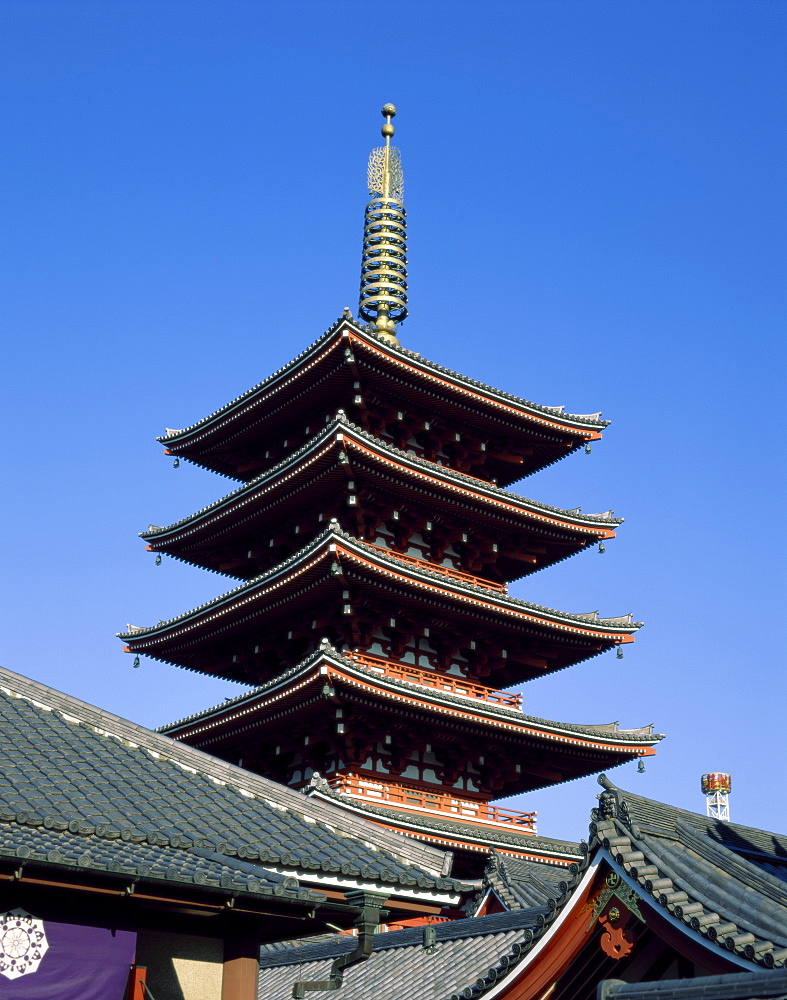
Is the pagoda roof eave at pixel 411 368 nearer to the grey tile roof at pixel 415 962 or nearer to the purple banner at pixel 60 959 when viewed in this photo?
the grey tile roof at pixel 415 962

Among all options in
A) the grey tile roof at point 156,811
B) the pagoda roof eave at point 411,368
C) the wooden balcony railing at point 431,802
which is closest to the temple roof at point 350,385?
the pagoda roof eave at point 411,368

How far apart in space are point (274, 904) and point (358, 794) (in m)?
20.2

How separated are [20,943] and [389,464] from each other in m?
23.5

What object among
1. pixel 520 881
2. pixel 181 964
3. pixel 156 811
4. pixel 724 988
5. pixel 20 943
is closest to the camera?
pixel 724 988

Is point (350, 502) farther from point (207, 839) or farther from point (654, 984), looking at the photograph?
point (654, 984)

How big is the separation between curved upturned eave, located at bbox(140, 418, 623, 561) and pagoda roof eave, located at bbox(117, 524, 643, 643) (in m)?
2.47

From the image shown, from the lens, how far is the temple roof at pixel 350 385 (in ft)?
111

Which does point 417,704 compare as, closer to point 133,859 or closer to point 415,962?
point 415,962

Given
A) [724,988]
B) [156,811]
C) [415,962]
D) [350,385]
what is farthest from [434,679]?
[724,988]

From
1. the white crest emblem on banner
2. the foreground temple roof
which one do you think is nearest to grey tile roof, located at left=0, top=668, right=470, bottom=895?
the white crest emblem on banner

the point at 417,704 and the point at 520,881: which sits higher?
the point at 417,704

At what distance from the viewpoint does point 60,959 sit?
33.0 ft

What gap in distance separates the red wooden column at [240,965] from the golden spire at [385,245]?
29.5m

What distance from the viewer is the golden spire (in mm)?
40812
